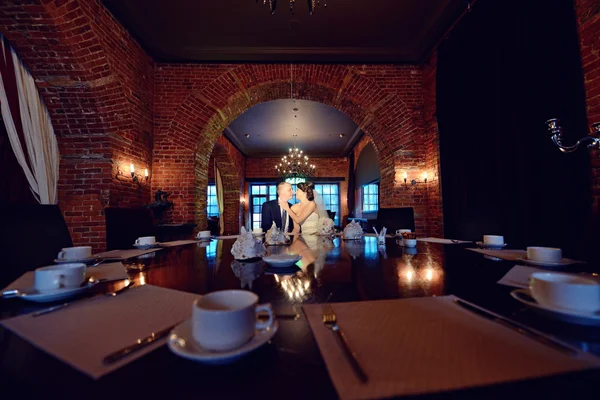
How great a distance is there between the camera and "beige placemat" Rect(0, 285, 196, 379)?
16.1 inches

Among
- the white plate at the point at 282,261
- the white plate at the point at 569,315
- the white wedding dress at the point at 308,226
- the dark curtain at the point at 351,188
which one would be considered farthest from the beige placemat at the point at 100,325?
the dark curtain at the point at 351,188

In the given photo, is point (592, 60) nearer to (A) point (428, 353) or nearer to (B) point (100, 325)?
(A) point (428, 353)

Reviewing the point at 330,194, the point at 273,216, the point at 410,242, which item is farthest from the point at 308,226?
the point at 330,194

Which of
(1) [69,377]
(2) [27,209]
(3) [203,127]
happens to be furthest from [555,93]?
(3) [203,127]

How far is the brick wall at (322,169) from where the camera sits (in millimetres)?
10445

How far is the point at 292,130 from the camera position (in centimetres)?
765

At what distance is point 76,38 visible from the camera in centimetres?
291

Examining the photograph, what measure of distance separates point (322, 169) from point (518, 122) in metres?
8.23

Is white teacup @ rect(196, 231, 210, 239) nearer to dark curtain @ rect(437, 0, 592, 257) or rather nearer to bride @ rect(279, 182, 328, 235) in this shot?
bride @ rect(279, 182, 328, 235)

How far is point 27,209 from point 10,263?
0.34 meters

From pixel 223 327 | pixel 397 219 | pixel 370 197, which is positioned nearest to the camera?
pixel 223 327

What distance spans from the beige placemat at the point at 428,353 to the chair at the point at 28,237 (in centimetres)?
161

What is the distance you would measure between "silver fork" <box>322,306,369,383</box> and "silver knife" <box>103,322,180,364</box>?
0.32m

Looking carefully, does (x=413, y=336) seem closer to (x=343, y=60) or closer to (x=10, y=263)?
(x=10, y=263)
